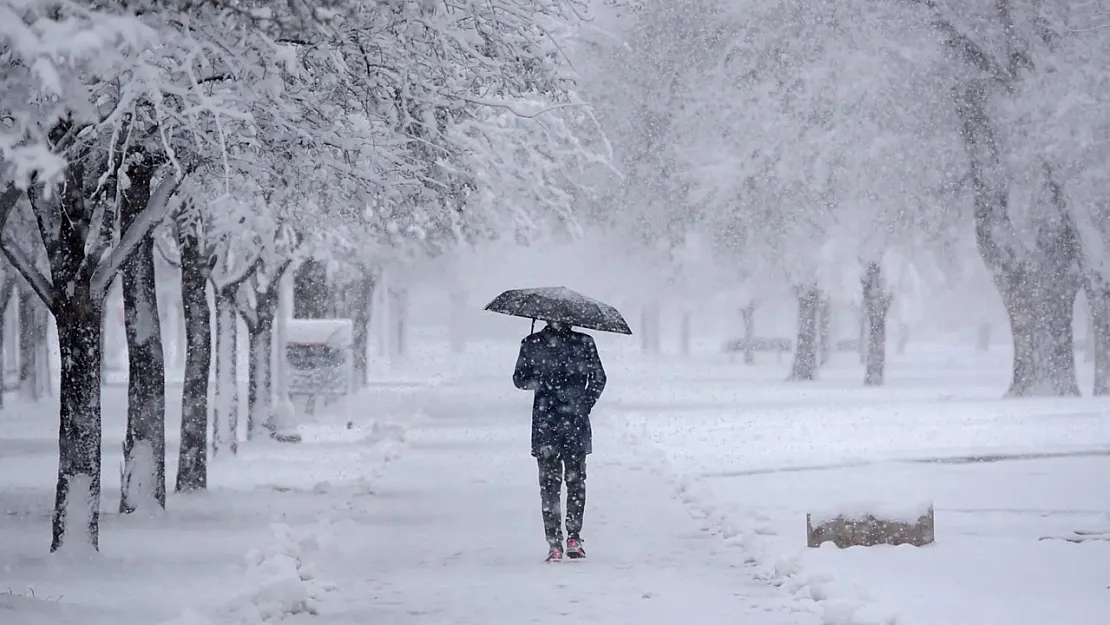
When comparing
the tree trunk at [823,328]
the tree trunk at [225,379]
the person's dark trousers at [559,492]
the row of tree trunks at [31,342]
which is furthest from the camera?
the tree trunk at [823,328]

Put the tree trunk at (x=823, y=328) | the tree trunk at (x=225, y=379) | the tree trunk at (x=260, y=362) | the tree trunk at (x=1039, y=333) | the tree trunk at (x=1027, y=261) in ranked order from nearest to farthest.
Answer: the tree trunk at (x=225, y=379) → the tree trunk at (x=260, y=362) → the tree trunk at (x=1027, y=261) → the tree trunk at (x=1039, y=333) → the tree trunk at (x=823, y=328)

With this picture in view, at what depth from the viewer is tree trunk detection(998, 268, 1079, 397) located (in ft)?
102

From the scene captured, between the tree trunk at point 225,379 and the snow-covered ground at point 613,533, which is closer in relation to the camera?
the snow-covered ground at point 613,533

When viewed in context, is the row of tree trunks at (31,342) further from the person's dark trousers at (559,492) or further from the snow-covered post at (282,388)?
the person's dark trousers at (559,492)

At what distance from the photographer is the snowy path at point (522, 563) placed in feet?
29.3

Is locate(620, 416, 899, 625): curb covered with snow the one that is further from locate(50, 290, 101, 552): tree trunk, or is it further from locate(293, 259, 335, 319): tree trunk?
locate(293, 259, 335, 319): tree trunk

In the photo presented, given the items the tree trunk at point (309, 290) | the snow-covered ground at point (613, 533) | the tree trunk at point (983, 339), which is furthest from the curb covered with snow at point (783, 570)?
the tree trunk at point (983, 339)

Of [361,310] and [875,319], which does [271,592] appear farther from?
[875,319]

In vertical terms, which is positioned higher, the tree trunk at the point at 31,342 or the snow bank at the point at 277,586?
the tree trunk at the point at 31,342

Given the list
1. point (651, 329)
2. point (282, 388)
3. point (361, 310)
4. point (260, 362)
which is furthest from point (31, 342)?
point (651, 329)

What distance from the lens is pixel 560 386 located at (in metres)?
11.2

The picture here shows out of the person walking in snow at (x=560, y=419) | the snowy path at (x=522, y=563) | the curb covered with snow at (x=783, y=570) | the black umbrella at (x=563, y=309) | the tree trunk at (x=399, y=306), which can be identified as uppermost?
the tree trunk at (x=399, y=306)

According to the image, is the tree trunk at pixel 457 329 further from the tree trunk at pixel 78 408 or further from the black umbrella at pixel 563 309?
the tree trunk at pixel 78 408

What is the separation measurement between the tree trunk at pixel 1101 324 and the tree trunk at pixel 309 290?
18.1m
